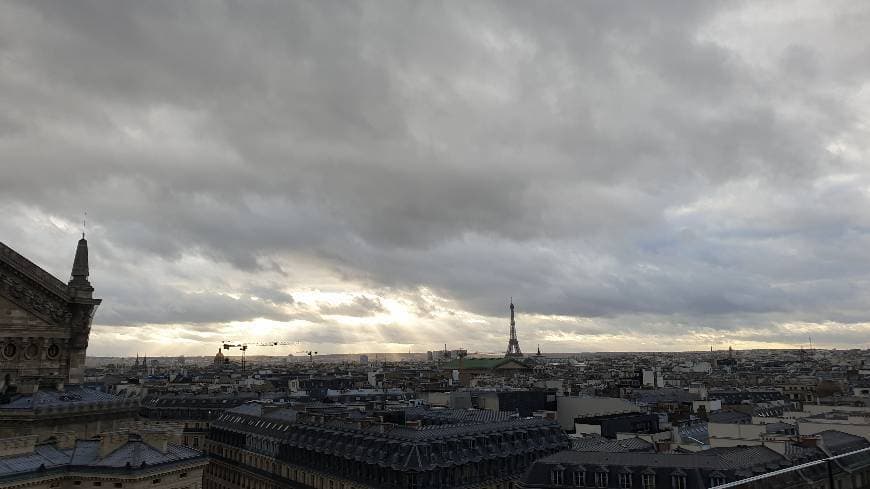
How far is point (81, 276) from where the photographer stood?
2534 inches

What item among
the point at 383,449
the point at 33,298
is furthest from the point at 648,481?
the point at 33,298

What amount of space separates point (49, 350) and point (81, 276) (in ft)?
35.2

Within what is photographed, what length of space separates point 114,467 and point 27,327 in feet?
66.9

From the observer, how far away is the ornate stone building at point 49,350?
4916cm

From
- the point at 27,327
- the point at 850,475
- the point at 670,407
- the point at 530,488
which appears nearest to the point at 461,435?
the point at 530,488

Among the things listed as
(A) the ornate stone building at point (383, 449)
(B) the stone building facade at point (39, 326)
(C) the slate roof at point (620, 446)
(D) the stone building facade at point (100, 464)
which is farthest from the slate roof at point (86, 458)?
(C) the slate roof at point (620, 446)

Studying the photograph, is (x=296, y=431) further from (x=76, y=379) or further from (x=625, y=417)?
(x=625, y=417)

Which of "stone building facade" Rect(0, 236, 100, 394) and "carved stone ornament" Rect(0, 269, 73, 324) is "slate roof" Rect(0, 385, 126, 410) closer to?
"stone building facade" Rect(0, 236, 100, 394)

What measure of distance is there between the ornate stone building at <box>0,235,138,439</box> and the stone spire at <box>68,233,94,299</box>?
0.51 feet

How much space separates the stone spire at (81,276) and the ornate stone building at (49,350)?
16cm

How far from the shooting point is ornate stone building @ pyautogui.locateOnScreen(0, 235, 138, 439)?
4916cm

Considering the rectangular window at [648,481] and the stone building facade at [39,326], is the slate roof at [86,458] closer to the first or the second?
the stone building facade at [39,326]

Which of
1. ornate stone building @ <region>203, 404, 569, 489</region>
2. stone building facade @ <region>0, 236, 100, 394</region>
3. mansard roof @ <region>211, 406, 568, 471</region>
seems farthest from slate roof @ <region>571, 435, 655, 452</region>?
stone building facade @ <region>0, 236, 100, 394</region>

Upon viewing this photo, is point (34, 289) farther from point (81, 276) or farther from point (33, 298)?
point (81, 276)
